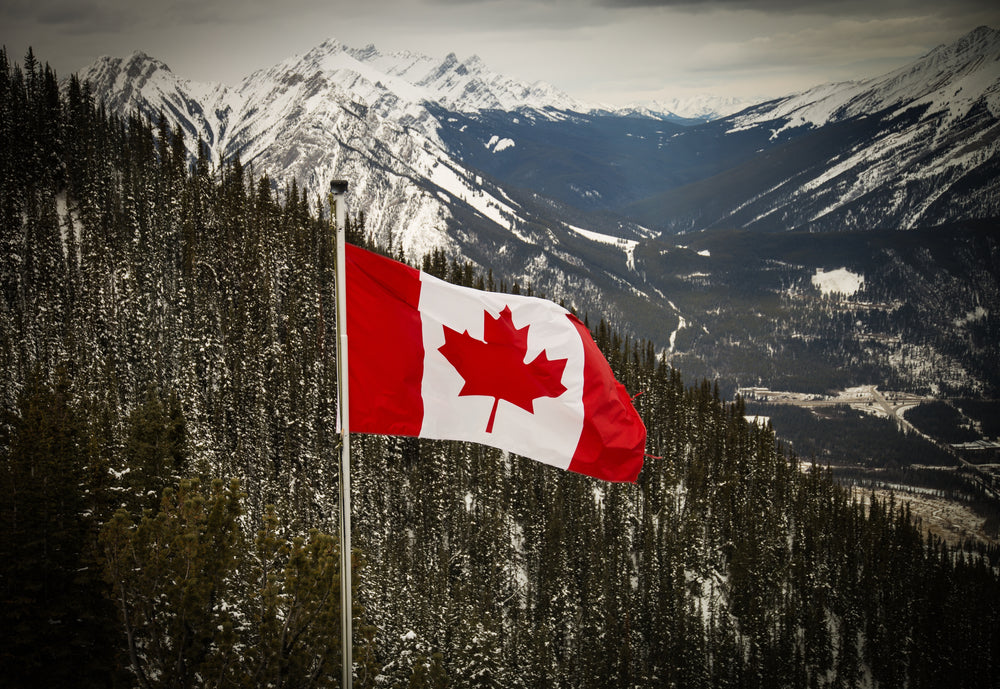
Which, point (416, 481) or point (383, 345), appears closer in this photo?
point (383, 345)

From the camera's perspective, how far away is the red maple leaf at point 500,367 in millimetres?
16484

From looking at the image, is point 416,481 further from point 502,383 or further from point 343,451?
point 343,451

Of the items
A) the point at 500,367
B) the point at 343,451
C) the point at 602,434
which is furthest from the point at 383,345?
the point at 602,434

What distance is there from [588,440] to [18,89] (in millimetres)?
155006

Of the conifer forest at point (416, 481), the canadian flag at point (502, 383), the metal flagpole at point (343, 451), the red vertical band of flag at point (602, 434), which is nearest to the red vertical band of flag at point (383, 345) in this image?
the canadian flag at point (502, 383)

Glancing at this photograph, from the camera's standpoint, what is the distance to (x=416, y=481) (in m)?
104

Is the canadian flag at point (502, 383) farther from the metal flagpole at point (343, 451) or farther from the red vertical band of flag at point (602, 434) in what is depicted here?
the metal flagpole at point (343, 451)

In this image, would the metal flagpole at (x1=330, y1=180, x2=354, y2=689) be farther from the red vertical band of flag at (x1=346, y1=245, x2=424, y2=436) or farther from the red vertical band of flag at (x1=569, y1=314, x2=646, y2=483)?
the red vertical band of flag at (x1=569, y1=314, x2=646, y2=483)

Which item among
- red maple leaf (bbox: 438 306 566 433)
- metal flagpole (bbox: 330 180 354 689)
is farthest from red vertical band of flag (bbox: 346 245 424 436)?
metal flagpole (bbox: 330 180 354 689)

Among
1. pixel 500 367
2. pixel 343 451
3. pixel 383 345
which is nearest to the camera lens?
pixel 343 451

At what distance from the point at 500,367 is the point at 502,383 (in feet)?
1.30

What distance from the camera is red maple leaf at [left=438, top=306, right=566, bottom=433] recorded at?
16484 mm

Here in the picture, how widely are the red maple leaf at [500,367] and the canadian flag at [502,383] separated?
0.02 meters

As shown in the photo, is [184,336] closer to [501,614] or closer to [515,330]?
[501,614]
